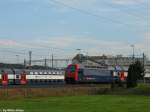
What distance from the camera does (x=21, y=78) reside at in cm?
8281

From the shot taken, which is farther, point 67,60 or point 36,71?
point 67,60

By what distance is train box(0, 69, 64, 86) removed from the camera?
79250 millimetres

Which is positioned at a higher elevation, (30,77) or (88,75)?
(88,75)

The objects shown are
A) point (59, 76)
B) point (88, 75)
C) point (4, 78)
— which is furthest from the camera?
point (59, 76)

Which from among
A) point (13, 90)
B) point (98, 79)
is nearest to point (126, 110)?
point (13, 90)

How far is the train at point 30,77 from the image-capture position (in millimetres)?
79250

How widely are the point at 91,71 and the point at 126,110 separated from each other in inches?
2209

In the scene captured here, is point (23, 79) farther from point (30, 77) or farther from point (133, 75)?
point (133, 75)

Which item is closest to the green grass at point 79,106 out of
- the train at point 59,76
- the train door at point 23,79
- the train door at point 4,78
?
the train door at point 4,78

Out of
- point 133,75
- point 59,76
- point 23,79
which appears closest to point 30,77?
point 23,79

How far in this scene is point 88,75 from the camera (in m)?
90.2

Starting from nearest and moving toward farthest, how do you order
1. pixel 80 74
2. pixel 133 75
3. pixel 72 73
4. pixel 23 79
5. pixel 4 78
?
pixel 4 78
pixel 23 79
pixel 133 75
pixel 72 73
pixel 80 74

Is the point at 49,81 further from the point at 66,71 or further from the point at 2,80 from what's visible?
the point at 2,80

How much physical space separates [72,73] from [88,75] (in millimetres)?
3331
